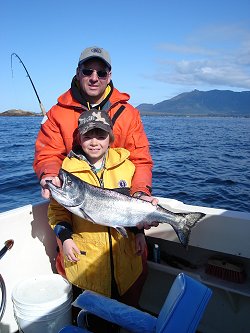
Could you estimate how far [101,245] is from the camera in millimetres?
3494

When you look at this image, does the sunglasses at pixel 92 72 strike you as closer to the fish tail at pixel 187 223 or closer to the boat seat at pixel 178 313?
the fish tail at pixel 187 223

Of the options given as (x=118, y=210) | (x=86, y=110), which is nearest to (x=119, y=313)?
(x=118, y=210)

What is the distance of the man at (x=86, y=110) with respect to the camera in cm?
383

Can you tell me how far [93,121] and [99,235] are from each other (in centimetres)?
125

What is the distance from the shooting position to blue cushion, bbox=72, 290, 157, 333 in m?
2.18

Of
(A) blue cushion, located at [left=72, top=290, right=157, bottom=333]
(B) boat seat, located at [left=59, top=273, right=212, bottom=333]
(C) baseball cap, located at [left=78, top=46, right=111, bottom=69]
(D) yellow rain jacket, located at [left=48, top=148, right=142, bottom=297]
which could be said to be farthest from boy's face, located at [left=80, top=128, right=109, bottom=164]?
(B) boat seat, located at [left=59, top=273, right=212, bottom=333]

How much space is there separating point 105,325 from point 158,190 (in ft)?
31.2

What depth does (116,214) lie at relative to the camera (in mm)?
3482

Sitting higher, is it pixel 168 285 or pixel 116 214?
pixel 116 214

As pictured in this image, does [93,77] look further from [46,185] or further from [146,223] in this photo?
[146,223]

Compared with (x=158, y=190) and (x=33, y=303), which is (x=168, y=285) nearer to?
(x=33, y=303)

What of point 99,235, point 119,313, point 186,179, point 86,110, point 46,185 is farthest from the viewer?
point 186,179

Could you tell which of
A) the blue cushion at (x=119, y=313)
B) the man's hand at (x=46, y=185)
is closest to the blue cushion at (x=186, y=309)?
the blue cushion at (x=119, y=313)

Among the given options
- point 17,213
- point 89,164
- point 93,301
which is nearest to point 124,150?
point 89,164
